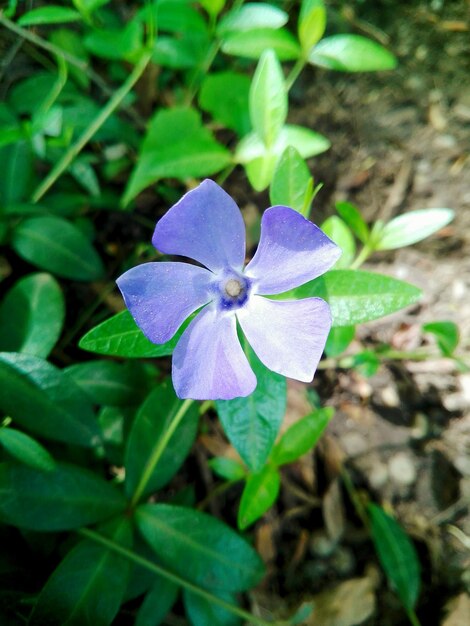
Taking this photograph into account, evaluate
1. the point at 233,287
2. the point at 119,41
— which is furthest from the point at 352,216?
the point at 119,41

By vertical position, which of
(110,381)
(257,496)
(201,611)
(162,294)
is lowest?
(201,611)

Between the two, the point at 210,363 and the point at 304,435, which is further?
the point at 304,435

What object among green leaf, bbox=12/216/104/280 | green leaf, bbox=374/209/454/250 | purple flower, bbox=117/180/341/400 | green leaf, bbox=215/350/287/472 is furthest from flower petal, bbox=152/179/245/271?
green leaf, bbox=12/216/104/280

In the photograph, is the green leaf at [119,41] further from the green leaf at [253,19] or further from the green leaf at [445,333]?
the green leaf at [445,333]

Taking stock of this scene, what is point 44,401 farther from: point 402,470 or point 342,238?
point 402,470

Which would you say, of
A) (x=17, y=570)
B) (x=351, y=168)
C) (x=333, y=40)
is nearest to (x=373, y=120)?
(x=351, y=168)

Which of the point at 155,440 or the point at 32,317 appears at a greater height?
the point at 32,317

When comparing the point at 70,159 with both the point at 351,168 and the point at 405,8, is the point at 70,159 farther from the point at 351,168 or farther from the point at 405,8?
the point at 405,8

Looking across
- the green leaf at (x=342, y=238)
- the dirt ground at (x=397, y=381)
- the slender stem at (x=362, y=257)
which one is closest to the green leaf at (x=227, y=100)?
the dirt ground at (x=397, y=381)
